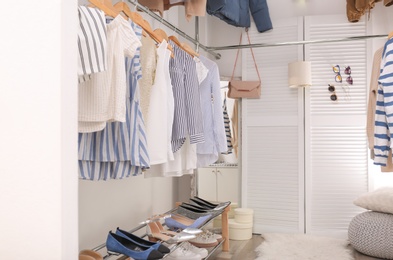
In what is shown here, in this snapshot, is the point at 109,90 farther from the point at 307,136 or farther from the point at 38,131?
the point at 307,136

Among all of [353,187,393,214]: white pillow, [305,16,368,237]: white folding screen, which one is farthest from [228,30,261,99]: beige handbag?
[353,187,393,214]: white pillow

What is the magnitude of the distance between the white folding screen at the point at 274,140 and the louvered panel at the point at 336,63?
0.46ft

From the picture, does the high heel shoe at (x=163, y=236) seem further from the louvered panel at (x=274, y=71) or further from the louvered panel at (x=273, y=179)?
the louvered panel at (x=274, y=71)

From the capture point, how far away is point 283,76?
3.86 meters

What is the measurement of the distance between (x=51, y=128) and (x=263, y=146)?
317 centimetres

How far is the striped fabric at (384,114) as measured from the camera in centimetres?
218

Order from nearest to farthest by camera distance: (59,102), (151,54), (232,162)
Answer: (59,102), (151,54), (232,162)

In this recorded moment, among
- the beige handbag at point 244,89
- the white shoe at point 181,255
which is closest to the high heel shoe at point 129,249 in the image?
the white shoe at point 181,255

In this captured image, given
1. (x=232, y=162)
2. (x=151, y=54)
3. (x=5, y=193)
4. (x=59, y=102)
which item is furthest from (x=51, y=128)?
(x=232, y=162)

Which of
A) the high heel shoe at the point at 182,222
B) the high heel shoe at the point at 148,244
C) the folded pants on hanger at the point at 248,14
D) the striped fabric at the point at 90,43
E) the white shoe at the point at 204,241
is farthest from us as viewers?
the folded pants on hanger at the point at 248,14

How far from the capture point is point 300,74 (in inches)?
143

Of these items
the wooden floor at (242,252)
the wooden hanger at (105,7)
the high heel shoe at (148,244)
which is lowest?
the wooden floor at (242,252)

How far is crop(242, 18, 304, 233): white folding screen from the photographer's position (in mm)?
3770

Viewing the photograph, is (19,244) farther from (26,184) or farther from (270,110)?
(270,110)
